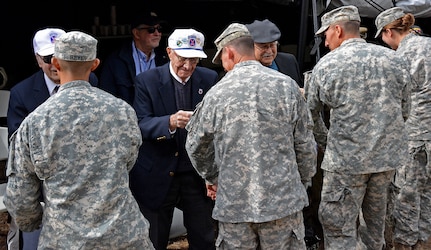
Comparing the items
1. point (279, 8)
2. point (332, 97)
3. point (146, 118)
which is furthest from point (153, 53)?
point (279, 8)

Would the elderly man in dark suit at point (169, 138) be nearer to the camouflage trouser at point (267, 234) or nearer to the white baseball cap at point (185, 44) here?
the white baseball cap at point (185, 44)

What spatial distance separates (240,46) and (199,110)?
0.38 meters

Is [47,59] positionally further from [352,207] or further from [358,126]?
[352,207]

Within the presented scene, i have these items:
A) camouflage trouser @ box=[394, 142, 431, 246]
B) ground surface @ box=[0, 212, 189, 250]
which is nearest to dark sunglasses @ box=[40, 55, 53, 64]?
ground surface @ box=[0, 212, 189, 250]

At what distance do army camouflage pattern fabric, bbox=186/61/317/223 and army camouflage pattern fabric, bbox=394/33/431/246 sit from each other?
1.81 meters

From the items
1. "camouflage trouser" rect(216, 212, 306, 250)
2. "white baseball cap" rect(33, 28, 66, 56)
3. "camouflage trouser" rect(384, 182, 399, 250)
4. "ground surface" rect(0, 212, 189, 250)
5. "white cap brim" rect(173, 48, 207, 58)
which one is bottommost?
"ground surface" rect(0, 212, 189, 250)

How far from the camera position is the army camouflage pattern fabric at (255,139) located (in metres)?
2.62

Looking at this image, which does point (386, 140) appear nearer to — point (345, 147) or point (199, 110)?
point (345, 147)

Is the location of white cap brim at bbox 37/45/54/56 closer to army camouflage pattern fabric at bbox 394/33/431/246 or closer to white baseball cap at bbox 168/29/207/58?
white baseball cap at bbox 168/29/207/58

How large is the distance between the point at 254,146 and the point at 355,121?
3.58 ft

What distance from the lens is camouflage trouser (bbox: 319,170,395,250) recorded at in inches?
141

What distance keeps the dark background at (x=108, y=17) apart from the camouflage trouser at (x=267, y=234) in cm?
250

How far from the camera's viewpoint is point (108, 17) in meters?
5.62

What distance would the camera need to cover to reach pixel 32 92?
119 inches
